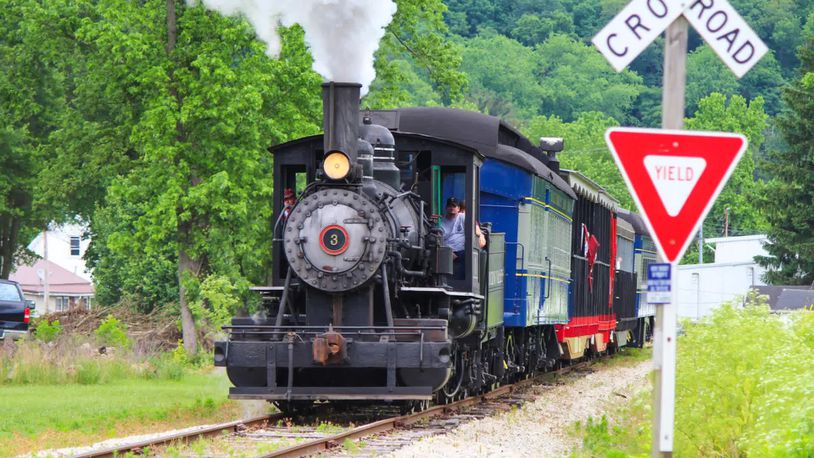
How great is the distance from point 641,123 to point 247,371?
115 meters

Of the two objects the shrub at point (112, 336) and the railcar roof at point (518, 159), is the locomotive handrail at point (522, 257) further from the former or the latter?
the shrub at point (112, 336)

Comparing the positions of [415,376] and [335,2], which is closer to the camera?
[415,376]

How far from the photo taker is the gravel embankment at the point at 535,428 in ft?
39.8

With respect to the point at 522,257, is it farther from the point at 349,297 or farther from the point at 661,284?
the point at 661,284

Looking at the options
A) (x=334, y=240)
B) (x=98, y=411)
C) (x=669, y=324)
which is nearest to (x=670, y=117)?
(x=669, y=324)

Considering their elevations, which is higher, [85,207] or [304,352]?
[85,207]

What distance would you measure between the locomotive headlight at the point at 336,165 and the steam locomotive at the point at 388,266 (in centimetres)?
1

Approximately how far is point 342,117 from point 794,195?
3543 centimetres

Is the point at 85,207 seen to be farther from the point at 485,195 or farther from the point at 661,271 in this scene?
the point at 661,271

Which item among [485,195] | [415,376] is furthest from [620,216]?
[415,376]

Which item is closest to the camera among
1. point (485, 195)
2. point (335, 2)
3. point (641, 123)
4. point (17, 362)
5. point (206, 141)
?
point (335, 2)

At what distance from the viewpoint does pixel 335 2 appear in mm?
16141

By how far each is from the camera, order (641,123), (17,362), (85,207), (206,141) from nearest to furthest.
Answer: (17,362), (206,141), (85,207), (641,123)

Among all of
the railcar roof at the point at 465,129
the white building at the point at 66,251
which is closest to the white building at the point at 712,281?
the white building at the point at 66,251
